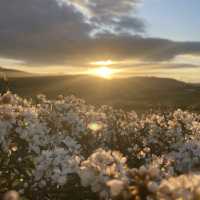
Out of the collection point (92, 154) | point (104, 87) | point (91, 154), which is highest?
point (92, 154)

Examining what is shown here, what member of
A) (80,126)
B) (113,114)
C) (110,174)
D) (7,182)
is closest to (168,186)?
(110,174)

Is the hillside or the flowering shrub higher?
the flowering shrub

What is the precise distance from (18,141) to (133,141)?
3.65 m

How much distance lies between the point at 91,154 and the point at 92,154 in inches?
188

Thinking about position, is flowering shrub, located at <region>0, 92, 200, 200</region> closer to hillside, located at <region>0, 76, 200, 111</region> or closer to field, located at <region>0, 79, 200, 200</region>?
field, located at <region>0, 79, 200, 200</region>

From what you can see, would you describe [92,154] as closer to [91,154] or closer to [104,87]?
[91,154]

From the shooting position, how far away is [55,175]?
272 inches

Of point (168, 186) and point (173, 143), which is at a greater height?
point (168, 186)

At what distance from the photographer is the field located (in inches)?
167

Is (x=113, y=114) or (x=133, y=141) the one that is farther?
(x=113, y=114)

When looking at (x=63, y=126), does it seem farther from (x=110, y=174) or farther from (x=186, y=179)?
(x=186, y=179)

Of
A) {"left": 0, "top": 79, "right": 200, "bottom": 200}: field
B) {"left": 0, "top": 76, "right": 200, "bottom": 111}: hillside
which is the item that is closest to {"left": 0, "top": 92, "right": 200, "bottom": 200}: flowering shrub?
{"left": 0, "top": 79, "right": 200, "bottom": 200}: field

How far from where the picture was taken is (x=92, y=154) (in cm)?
560

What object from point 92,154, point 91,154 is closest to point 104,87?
point 91,154
